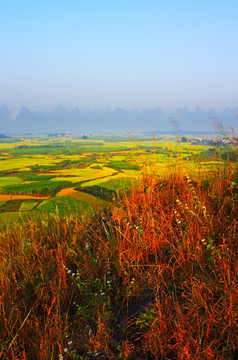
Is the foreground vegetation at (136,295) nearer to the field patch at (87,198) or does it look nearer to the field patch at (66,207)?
the field patch at (66,207)

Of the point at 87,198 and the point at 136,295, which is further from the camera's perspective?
the point at 87,198

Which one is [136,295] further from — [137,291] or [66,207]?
[66,207]

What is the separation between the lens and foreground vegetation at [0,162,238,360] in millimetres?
1835

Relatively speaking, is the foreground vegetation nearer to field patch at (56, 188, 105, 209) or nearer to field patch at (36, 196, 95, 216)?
field patch at (36, 196, 95, 216)

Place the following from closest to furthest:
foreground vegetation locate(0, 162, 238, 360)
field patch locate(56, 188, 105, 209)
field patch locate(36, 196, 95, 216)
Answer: foreground vegetation locate(0, 162, 238, 360) → field patch locate(36, 196, 95, 216) → field patch locate(56, 188, 105, 209)

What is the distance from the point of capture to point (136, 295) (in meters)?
2.46

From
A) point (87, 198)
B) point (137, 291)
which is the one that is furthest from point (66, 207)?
point (137, 291)

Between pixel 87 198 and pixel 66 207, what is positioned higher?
pixel 87 198

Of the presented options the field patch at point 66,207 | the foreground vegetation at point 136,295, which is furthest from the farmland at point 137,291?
the field patch at point 66,207

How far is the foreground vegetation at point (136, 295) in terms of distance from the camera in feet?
6.02

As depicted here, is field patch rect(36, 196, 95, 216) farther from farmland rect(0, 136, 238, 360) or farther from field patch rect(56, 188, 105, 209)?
farmland rect(0, 136, 238, 360)

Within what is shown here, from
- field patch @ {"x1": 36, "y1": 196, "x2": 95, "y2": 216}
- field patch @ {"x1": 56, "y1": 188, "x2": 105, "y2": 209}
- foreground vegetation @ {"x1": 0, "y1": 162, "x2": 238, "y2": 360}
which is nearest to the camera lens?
foreground vegetation @ {"x1": 0, "y1": 162, "x2": 238, "y2": 360}

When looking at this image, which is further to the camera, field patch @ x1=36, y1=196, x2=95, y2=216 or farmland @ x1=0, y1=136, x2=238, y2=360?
field patch @ x1=36, y1=196, x2=95, y2=216

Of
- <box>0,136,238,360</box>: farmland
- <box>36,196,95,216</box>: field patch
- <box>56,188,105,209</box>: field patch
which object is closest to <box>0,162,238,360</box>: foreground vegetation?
<box>0,136,238,360</box>: farmland
